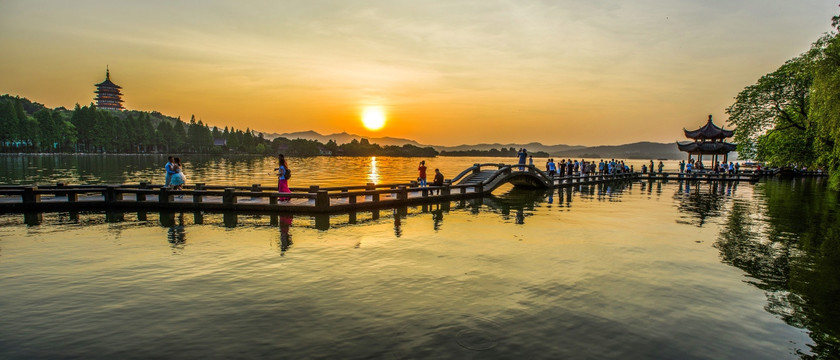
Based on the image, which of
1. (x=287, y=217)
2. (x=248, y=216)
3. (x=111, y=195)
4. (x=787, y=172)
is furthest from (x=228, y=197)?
(x=787, y=172)

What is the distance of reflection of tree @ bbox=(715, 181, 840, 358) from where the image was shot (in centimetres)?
742

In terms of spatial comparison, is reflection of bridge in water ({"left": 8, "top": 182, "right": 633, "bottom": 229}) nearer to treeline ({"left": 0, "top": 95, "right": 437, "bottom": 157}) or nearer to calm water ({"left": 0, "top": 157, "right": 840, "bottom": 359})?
calm water ({"left": 0, "top": 157, "right": 840, "bottom": 359})

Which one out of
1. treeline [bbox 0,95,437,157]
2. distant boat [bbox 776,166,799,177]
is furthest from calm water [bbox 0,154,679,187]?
distant boat [bbox 776,166,799,177]

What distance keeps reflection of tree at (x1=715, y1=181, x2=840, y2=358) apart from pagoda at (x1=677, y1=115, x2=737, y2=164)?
4498 centimetres

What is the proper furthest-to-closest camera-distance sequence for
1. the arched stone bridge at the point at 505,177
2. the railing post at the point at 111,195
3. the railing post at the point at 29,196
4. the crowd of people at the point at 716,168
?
the crowd of people at the point at 716,168
the arched stone bridge at the point at 505,177
the railing post at the point at 111,195
the railing post at the point at 29,196

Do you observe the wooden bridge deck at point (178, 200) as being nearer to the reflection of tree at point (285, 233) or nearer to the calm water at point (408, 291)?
the reflection of tree at point (285, 233)

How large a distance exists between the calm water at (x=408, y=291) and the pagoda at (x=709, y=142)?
5310 centimetres

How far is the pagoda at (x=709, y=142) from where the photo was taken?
60688mm

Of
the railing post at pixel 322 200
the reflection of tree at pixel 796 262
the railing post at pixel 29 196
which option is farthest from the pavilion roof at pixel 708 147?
the railing post at pixel 29 196

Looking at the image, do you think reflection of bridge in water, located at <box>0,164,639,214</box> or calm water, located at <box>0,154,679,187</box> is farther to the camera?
calm water, located at <box>0,154,679,187</box>

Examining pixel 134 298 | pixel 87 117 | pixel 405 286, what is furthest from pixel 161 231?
pixel 87 117

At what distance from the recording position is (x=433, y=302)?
7887mm

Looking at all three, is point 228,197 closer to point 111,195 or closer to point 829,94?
point 111,195

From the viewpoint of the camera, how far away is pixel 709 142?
204 feet
